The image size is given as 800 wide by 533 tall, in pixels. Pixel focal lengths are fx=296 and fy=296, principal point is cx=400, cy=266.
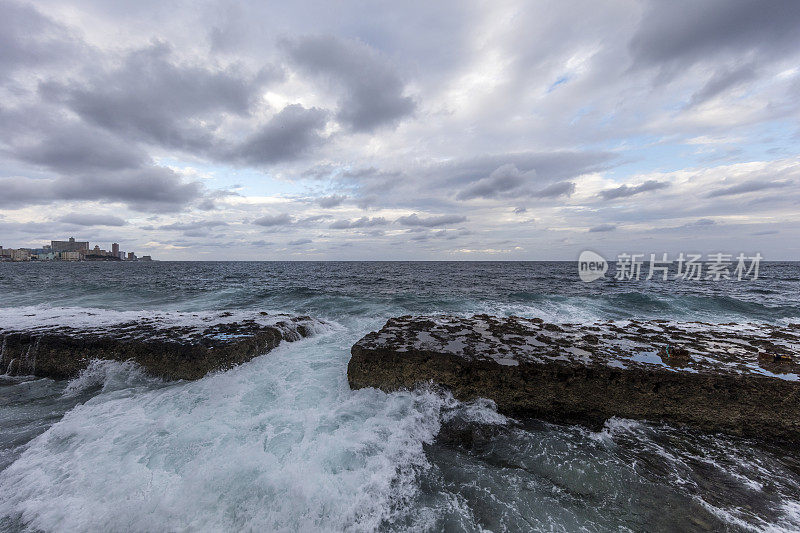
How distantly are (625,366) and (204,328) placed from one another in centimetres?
1157

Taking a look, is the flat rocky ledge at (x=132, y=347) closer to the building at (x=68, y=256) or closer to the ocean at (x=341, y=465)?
the ocean at (x=341, y=465)

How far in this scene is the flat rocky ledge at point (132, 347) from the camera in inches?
303

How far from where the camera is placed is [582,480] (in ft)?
14.1

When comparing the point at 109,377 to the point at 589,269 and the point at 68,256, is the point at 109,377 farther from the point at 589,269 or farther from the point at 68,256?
the point at 68,256

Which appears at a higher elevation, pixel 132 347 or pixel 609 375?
pixel 609 375

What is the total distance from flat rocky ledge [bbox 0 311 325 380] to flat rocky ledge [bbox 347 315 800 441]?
3754mm

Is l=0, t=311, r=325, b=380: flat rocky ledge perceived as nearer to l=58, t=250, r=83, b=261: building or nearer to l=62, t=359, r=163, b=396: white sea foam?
l=62, t=359, r=163, b=396: white sea foam

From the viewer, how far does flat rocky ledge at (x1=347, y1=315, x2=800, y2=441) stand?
18.1ft

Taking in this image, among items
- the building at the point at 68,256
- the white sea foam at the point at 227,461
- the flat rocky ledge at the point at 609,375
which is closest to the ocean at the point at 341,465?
the white sea foam at the point at 227,461

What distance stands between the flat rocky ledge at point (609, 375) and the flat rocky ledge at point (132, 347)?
3754 millimetres

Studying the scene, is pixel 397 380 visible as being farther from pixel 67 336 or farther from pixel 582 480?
pixel 67 336

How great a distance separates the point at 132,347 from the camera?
7973mm

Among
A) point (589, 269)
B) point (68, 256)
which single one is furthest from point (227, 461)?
point (68, 256)

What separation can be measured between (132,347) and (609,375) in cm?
1158
